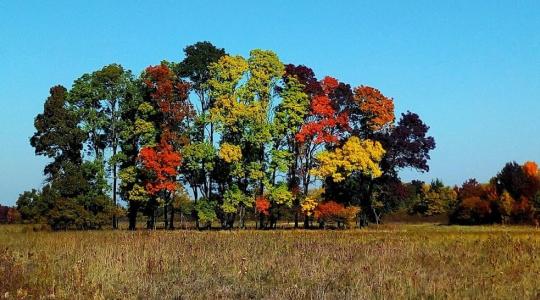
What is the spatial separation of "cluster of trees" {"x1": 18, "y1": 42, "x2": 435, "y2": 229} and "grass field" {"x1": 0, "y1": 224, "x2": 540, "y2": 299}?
2757cm

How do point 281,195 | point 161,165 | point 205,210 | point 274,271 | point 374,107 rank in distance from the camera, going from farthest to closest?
point 374,107 < point 281,195 < point 205,210 < point 161,165 < point 274,271

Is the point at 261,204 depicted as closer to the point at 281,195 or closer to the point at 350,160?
the point at 281,195

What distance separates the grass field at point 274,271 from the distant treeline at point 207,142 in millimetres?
27366

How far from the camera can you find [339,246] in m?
21.1

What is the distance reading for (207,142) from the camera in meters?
50.0

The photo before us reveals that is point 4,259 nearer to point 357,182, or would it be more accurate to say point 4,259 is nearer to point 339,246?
point 339,246

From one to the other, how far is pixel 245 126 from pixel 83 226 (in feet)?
49.8

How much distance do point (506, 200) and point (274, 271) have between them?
60.5 m

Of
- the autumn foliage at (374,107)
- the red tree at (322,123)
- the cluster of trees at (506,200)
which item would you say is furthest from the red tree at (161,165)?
the cluster of trees at (506,200)

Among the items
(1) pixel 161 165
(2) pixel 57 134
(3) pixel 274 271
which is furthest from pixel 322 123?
(3) pixel 274 271

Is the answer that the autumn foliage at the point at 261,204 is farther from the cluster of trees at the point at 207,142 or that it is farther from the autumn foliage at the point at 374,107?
the autumn foliage at the point at 374,107

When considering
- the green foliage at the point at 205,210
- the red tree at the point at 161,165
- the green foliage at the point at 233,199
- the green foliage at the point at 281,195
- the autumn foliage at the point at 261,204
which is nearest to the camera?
the red tree at the point at 161,165

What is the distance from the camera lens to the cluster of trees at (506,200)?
67.9 metres

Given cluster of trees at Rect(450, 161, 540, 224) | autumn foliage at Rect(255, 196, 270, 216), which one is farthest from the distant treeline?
cluster of trees at Rect(450, 161, 540, 224)
